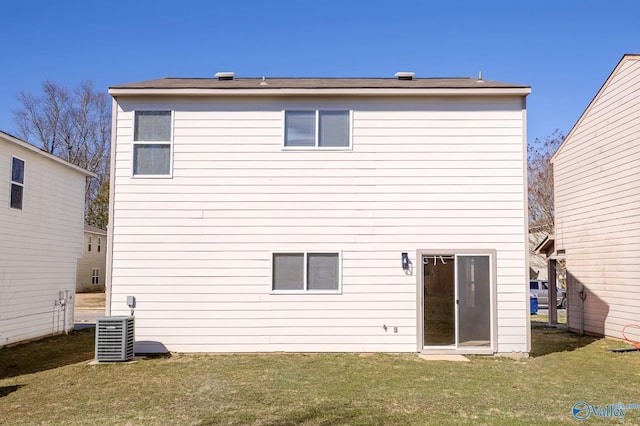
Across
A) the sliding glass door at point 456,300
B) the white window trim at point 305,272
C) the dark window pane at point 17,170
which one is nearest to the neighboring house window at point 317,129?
the white window trim at point 305,272

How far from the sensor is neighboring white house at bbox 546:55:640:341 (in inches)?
454

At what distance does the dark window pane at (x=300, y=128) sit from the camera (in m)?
9.92

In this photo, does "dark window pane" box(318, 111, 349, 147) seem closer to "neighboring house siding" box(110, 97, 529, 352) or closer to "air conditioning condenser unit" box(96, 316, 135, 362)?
"neighboring house siding" box(110, 97, 529, 352)

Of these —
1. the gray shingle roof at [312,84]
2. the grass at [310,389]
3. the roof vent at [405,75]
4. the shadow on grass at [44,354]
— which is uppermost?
the roof vent at [405,75]

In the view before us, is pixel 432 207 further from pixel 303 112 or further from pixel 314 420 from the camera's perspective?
pixel 314 420

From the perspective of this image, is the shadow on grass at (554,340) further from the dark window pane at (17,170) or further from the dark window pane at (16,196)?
the dark window pane at (17,170)

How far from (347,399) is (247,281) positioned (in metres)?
3.84

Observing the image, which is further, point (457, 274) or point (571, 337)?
point (571, 337)

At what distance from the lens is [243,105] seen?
994 cm

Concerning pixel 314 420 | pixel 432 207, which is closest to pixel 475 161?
pixel 432 207

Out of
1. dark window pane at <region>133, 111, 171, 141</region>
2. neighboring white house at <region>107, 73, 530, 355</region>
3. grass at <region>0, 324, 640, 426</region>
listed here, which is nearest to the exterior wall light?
neighboring white house at <region>107, 73, 530, 355</region>

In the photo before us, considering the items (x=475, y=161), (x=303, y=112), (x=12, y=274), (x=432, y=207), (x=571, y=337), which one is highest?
(x=303, y=112)

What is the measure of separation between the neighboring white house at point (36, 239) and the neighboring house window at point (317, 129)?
5.96m

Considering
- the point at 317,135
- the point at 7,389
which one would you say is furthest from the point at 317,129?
the point at 7,389
